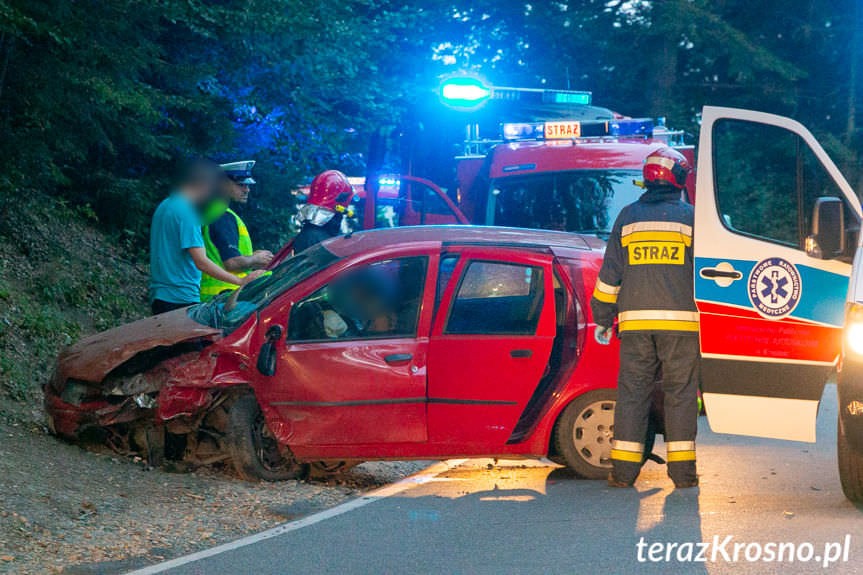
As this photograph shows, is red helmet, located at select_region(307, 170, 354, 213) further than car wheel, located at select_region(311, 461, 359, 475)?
Yes

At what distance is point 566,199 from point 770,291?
17.7 feet

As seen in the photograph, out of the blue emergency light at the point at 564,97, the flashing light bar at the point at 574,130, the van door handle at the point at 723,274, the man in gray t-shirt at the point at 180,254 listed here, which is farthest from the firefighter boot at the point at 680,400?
the blue emergency light at the point at 564,97

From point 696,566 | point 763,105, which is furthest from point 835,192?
point 763,105

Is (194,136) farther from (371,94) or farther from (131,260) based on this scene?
(371,94)

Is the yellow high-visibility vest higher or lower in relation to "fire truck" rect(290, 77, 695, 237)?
lower

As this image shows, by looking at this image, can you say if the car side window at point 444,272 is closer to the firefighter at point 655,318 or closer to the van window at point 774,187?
the firefighter at point 655,318

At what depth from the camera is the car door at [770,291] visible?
6.69 metres

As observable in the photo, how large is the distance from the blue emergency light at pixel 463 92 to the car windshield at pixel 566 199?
1.94 metres

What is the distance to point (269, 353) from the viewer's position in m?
7.17

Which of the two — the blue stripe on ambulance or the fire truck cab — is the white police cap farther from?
the blue stripe on ambulance

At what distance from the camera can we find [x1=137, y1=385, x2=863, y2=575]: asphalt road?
5.45m

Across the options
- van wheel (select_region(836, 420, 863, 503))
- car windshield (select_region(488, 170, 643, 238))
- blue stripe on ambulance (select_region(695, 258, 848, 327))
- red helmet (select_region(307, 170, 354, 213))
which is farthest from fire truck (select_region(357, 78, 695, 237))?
van wheel (select_region(836, 420, 863, 503))

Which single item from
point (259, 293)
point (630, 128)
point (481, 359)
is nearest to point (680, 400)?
point (481, 359)

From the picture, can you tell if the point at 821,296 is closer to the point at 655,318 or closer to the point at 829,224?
the point at 829,224
